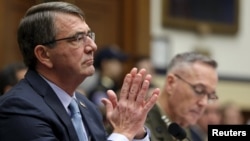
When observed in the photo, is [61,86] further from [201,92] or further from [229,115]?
[229,115]

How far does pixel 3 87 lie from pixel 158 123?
1.10 metres

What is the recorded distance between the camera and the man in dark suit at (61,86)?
288 cm

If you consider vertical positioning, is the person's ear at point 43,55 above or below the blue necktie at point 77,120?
above

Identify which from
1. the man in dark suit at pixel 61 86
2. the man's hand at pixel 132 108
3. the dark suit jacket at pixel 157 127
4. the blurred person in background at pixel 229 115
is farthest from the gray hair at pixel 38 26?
the blurred person in background at pixel 229 115

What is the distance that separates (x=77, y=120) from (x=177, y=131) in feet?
2.58

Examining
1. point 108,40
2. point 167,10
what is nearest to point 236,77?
point 167,10

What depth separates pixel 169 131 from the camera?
3.80 meters

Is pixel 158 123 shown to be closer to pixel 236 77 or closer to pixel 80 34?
pixel 80 34

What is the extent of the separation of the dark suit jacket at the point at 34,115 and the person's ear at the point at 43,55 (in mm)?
60

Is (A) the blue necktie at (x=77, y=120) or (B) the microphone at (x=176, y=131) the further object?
(B) the microphone at (x=176, y=131)

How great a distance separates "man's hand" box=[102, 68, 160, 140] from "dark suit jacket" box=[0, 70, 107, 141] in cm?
18

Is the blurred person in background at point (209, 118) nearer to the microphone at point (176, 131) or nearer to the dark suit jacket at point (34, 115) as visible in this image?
the microphone at point (176, 131)

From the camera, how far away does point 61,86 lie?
307 cm

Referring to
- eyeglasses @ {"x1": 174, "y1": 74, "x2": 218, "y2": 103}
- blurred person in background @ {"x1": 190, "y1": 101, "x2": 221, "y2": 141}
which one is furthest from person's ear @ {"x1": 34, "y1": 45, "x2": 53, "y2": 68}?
blurred person in background @ {"x1": 190, "y1": 101, "x2": 221, "y2": 141}
